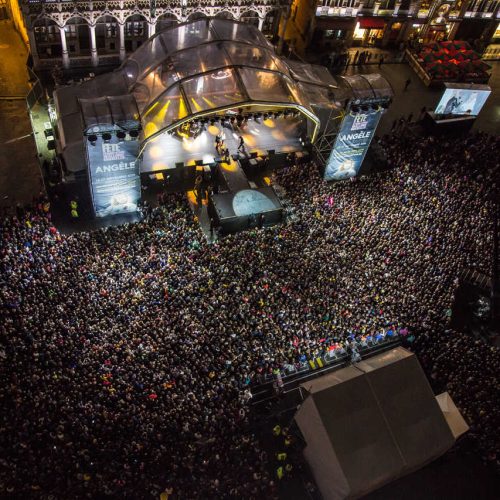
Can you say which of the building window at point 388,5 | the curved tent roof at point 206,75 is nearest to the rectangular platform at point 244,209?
the curved tent roof at point 206,75

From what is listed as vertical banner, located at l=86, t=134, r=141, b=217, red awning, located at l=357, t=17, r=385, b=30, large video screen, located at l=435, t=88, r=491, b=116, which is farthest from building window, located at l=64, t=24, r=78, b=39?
large video screen, located at l=435, t=88, r=491, b=116

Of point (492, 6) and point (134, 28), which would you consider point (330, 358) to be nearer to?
point (134, 28)

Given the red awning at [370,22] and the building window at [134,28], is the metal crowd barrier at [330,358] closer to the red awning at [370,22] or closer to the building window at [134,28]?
the building window at [134,28]

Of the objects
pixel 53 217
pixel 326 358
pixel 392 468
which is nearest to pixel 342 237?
pixel 326 358

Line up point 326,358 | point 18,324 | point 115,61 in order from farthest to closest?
point 115,61 → point 326,358 → point 18,324

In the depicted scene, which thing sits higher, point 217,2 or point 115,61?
point 217,2

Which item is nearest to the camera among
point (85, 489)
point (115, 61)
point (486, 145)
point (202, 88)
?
point (85, 489)

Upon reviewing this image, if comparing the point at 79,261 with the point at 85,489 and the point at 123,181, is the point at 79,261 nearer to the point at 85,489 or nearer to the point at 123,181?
the point at 123,181
